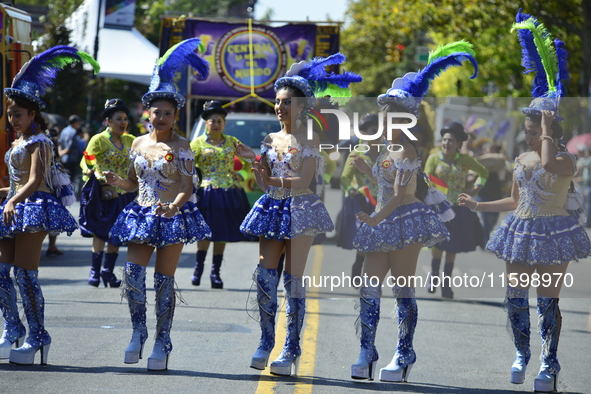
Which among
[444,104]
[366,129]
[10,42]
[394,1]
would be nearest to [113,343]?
[366,129]

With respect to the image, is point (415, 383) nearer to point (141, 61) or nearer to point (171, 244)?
point (171, 244)

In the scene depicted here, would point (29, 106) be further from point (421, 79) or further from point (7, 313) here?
point (421, 79)

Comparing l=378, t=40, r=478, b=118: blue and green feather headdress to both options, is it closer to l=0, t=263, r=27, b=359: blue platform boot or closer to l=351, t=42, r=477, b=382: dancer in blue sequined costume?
l=351, t=42, r=477, b=382: dancer in blue sequined costume

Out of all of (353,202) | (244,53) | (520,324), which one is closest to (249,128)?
(244,53)

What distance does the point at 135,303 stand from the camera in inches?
246

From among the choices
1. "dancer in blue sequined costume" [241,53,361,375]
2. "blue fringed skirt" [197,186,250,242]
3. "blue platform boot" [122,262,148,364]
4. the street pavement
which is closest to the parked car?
the street pavement

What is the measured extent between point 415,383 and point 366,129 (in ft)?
8.60

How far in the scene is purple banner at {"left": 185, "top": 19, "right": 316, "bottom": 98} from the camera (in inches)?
629

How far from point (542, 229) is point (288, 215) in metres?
1.71

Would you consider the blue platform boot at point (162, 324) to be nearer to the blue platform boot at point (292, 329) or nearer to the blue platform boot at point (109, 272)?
the blue platform boot at point (292, 329)

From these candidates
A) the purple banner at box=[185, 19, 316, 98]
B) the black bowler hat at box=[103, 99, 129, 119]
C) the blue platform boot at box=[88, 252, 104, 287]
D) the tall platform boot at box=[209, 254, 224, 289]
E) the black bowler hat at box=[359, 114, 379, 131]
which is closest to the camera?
the black bowler hat at box=[359, 114, 379, 131]

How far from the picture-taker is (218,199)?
1025 cm

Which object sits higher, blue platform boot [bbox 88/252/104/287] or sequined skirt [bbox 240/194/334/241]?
sequined skirt [bbox 240/194/334/241]

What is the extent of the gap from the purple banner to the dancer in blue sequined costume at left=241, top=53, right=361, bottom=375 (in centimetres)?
967
